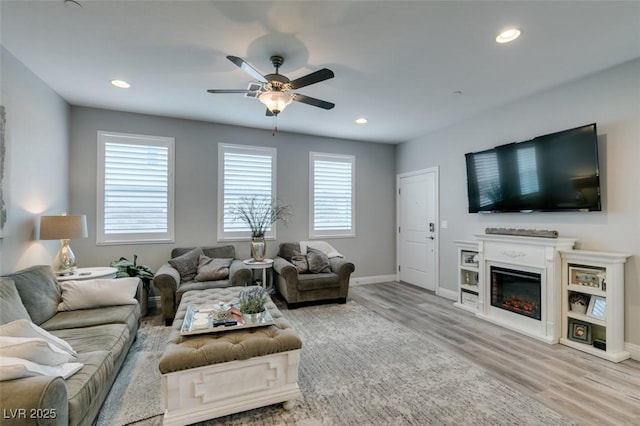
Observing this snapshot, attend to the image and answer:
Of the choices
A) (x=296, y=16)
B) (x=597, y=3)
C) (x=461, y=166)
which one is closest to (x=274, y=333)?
(x=296, y=16)

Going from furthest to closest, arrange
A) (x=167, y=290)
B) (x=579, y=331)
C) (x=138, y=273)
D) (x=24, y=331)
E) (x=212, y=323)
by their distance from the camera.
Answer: (x=138, y=273), (x=167, y=290), (x=579, y=331), (x=212, y=323), (x=24, y=331)

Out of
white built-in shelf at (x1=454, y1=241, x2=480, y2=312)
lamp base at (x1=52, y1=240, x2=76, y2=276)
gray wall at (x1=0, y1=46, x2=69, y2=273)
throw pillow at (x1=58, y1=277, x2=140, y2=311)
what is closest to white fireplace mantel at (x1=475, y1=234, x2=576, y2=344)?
white built-in shelf at (x1=454, y1=241, x2=480, y2=312)

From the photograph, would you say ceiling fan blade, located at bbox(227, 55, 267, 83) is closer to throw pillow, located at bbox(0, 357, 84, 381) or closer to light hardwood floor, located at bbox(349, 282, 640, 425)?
throw pillow, located at bbox(0, 357, 84, 381)

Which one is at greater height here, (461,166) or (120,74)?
(120,74)

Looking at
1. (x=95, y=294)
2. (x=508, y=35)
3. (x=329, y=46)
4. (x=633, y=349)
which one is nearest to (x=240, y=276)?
(x=95, y=294)

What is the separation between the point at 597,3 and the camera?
79.6 inches

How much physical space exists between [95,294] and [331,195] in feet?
12.7

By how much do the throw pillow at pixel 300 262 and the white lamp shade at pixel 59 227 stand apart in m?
2.65

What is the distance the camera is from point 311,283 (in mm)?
4172

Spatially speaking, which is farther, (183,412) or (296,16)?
(296,16)

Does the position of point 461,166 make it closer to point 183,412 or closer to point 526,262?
point 526,262

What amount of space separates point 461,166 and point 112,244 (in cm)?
540

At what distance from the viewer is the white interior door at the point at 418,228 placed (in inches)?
202

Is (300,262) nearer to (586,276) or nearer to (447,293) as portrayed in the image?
(447,293)
